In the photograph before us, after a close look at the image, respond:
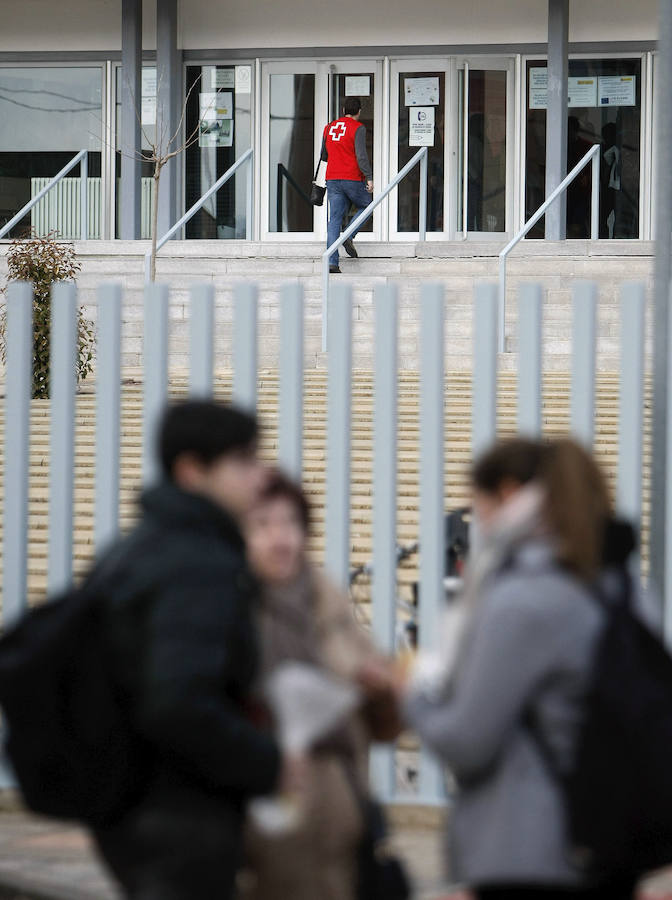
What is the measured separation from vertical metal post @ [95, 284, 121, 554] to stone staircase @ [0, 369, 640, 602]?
358mm

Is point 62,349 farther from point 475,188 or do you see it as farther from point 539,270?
point 475,188

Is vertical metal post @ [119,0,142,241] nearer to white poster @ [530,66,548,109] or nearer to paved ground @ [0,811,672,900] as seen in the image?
white poster @ [530,66,548,109]

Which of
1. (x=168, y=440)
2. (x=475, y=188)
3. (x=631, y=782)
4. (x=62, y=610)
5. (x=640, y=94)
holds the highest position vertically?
(x=640, y=94)

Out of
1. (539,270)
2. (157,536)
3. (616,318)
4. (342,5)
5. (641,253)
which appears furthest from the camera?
(342,5)

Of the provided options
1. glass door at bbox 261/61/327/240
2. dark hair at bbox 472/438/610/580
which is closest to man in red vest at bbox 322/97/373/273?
glass door at bbox 261/61/327/240

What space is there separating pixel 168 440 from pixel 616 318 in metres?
11.3

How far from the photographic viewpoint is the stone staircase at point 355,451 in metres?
6.97

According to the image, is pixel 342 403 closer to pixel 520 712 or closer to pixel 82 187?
pixel 520 712

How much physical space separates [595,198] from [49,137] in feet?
26.6

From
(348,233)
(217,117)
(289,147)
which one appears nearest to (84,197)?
(217,117)

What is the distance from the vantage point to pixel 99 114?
21.3m

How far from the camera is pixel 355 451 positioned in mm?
7480

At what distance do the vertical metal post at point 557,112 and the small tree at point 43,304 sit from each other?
23.7ft

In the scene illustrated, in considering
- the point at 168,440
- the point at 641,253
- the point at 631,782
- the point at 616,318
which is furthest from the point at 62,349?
the point at 641,253
